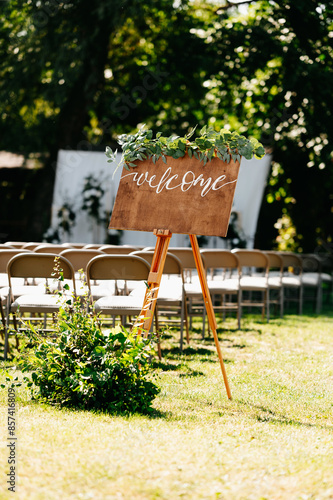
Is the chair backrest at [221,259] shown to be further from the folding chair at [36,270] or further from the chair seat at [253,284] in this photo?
the folding chair at [36,270]

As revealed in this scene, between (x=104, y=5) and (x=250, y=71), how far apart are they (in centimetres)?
343

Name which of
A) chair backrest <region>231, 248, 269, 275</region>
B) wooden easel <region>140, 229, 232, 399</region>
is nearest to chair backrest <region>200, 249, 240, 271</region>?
chair backrest <region>231, 248, 269, 275</region>

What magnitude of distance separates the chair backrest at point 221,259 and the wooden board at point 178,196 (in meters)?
3.36

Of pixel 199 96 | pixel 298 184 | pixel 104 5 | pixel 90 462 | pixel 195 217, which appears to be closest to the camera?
pixel 90 462

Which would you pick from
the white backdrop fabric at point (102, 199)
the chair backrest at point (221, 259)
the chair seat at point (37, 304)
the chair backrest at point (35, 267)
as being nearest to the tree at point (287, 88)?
the white backdrop fabric at point (102, 199)

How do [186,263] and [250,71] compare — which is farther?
[250,71]

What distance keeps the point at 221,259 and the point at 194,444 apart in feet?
15.1

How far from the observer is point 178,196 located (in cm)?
410

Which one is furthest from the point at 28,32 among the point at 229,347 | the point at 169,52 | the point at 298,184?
the point at 229,347

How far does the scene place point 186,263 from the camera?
23.0 ft

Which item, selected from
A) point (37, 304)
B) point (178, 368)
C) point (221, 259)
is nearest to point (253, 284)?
point (221, 259)

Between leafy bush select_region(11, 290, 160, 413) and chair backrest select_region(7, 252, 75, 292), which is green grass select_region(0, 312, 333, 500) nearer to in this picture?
leafy bush select_region(11, 290, 160, 413)

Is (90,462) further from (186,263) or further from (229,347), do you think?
(186,263)

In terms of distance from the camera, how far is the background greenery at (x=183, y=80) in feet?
44.3
